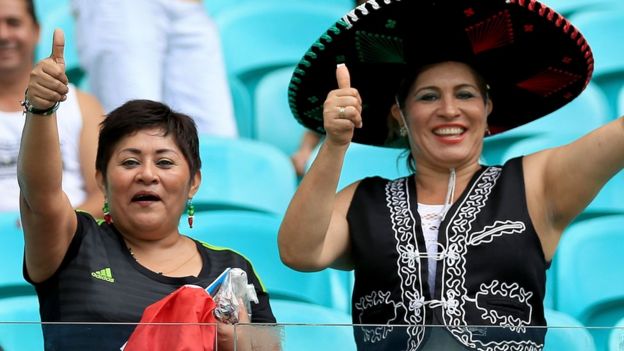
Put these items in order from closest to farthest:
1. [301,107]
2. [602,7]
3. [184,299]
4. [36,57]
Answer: [184,299], [301,107], [36,57], [602,7]

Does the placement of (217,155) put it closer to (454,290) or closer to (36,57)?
(36,57)

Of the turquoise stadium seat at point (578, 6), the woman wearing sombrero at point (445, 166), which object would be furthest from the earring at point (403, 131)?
the turquoise stadium seat at point (578, 6)

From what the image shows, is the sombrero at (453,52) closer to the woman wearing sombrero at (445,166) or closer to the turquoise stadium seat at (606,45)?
the woman wearing sombrero at (445,166)

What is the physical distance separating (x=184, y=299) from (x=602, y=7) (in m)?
3.03

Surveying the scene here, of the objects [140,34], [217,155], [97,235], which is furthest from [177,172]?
[140,34]

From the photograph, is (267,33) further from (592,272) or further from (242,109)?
(592,272)

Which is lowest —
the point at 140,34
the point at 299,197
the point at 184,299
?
the point at 184,299

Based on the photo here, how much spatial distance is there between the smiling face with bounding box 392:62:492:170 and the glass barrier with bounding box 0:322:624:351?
710 millimetres

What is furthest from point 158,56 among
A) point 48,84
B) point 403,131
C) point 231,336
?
point 231,336

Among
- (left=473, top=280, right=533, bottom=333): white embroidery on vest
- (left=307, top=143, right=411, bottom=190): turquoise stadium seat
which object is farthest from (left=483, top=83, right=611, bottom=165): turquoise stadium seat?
(left=473, top=280, right=533, bottom=333): white embroidery on vest

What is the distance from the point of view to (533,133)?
4.34m

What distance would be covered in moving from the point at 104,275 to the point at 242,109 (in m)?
2.08

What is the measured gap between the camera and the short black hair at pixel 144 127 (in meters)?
2.61

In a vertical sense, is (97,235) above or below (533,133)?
below
